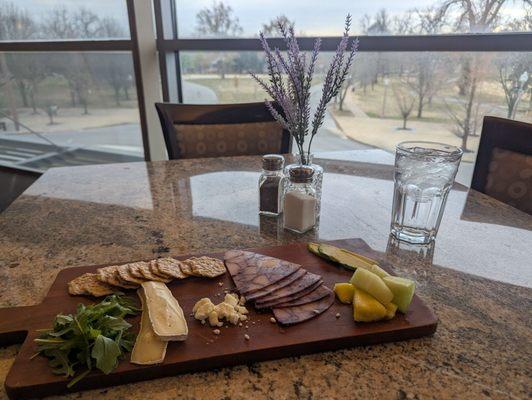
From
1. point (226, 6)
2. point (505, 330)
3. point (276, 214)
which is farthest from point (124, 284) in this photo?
point (226, 6)

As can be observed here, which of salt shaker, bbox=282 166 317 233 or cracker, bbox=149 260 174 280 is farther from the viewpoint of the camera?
salt shaker, bbox=282 166 317 233

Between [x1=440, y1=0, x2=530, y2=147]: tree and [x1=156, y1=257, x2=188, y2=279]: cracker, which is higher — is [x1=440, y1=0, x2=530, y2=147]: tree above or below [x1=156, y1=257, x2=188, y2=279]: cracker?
above

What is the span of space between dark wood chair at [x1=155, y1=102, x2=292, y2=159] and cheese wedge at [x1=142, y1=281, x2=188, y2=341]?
1.16 metres

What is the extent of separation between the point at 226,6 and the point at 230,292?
2454 millimetres

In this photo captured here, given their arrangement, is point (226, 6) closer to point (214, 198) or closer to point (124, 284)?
point (214, 198)

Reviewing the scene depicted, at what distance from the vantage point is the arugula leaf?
0.52 meters

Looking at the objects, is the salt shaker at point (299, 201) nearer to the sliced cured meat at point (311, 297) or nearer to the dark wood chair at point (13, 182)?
the sliced cured meat at point (311, 297)

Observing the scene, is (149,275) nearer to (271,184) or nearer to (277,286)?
(277,286)

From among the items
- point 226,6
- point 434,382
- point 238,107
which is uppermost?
point 226,6

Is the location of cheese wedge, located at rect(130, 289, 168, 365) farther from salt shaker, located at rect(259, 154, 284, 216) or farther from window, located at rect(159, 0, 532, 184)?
window, located at rect(159, 0, 532, 184)

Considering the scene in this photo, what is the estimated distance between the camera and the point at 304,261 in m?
0.80

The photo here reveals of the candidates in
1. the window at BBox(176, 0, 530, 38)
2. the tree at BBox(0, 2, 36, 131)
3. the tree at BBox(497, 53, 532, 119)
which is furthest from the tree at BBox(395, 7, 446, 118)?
the tree at BBox(0, 2, 36, 131)

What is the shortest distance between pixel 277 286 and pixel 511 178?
3.46 ft

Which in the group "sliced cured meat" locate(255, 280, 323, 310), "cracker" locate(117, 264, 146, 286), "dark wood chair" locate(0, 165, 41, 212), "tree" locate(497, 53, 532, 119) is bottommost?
"dark wood chair" locate(0, 165, 41, 212)
